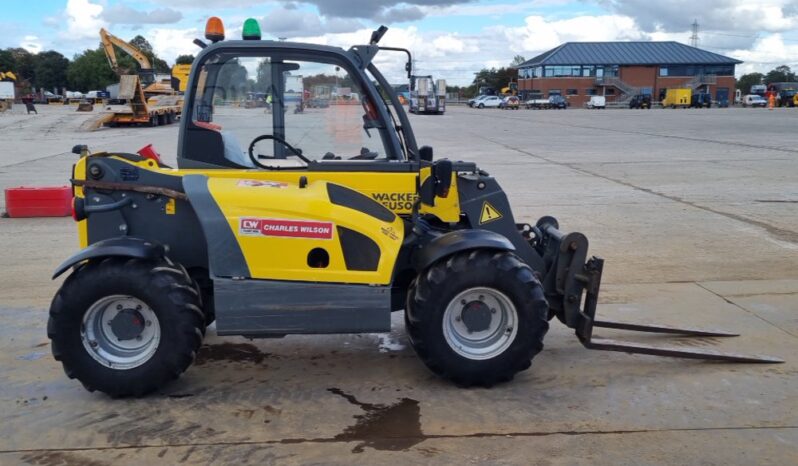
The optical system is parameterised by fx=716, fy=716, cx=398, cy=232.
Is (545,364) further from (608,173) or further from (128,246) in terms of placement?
(608,173)

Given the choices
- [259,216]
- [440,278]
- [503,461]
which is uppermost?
[259,216]

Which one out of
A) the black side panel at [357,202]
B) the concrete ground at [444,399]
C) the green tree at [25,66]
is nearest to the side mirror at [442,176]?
the black side panel at [357,202]

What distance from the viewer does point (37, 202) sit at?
37.3ft

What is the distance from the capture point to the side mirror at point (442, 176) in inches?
190

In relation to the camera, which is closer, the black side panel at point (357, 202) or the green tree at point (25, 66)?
the black side panel at point (357, 202)

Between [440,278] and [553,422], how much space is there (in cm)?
112

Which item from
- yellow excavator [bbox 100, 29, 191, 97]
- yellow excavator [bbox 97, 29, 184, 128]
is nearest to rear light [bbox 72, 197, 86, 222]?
yellow excavator [bbox 97, 29, 184, 128]

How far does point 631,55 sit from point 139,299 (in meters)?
108

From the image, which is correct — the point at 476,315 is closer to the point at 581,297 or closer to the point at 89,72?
the point at 581,297

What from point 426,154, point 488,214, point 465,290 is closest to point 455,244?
point 465,290

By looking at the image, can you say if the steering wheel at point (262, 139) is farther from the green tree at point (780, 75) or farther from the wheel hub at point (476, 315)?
the green tree at point (780, 75)

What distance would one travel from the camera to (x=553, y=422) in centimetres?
436

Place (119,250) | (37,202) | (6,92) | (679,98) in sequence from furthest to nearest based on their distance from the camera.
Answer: (679,98), (6,92), (37,202), (119,250)

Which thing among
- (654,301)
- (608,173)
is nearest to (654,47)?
(608,173)
